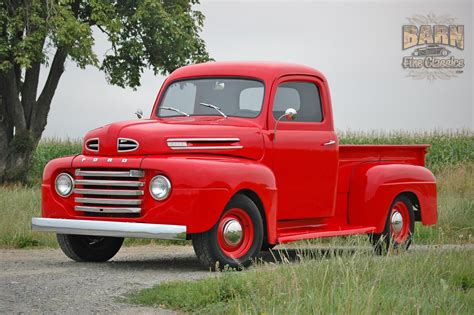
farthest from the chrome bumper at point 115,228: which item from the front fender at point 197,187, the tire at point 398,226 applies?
the tire at point 398,226

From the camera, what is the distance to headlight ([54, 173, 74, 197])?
35.4 feet

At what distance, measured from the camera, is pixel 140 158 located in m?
10.2

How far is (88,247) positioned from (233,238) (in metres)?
2.17

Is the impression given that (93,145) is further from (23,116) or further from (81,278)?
(23,116)

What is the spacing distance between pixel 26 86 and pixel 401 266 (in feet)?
79.0

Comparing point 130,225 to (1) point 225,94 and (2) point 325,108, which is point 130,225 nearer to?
(1) point 225,94

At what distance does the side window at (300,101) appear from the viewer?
37.9ft

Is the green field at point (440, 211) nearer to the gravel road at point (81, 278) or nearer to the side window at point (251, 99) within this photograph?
the gravel road at point (81, 278)

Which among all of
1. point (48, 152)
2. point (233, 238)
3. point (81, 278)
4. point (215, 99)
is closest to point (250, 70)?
point (215, 99)

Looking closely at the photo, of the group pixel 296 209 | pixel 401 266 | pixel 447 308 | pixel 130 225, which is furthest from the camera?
pixel 296 209

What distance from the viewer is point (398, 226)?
42.8 ft

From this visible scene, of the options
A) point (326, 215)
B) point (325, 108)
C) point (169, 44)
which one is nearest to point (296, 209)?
point (326, 215)

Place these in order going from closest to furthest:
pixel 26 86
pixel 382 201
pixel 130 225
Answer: pixel 130 225 < pixel 382 201 < pixel 26 86

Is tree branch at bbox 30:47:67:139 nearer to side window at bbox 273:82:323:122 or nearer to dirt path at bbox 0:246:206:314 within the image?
dirt path at bbox 0:246:206:314
